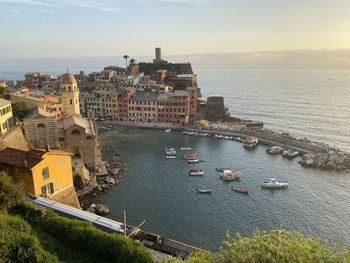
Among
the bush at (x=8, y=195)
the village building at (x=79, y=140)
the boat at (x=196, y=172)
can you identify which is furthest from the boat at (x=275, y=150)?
the bush at (x=8, y=195)

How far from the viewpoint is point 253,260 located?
12391mm

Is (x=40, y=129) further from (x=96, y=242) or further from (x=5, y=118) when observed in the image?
(x=96, y=242)

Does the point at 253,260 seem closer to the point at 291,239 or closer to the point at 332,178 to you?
the point at 291,239

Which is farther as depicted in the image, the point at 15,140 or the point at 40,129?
the point at 40,129

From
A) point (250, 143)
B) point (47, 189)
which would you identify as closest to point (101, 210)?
point (47, 189)

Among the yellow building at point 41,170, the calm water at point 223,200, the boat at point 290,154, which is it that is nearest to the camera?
the yellow building at point 41,170

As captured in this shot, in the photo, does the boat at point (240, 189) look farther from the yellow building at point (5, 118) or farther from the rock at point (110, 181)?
the yellow building at point (5, 118)

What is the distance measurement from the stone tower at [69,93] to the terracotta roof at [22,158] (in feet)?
89.8

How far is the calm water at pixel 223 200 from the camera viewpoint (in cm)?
3481

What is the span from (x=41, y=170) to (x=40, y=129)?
16080 mm

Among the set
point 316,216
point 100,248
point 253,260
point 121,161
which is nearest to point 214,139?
point 121,161

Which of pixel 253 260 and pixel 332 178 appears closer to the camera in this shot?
pixel 253 260

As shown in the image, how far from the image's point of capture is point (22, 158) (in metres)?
30.0

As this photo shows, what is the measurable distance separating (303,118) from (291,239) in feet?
297
